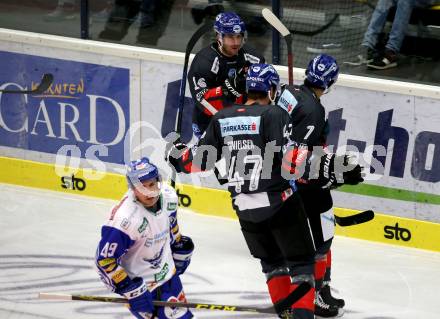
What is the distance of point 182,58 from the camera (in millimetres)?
7852

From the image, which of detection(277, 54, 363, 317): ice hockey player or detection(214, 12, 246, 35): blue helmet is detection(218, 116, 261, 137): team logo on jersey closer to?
detection(277, 54, 363, 317): ice hockey player

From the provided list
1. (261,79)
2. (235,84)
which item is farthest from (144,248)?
(235,84)

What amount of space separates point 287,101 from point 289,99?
0.05ft

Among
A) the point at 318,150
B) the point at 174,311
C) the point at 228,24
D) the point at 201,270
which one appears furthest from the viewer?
the point at 201,270

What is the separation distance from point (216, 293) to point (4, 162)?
9.10 ft

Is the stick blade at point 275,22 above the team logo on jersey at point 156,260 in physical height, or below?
above

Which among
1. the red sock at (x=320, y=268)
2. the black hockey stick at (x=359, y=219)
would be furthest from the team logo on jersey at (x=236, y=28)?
the red sock at (x=320, y=268)

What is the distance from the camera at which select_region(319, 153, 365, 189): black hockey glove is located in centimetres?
593

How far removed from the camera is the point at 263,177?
5562mm

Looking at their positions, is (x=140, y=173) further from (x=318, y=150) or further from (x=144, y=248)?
(x=318, y=150)

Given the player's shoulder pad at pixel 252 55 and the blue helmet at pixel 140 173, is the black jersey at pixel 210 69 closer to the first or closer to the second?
the player's shoulder pad at pixel 252 55

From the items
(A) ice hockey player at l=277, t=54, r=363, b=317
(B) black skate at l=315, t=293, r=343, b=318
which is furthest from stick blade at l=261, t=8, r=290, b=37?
(B) black skate at l=315, t=293, r=343, b=318

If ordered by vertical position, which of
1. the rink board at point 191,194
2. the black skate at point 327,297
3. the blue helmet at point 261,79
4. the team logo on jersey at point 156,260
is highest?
the blue helmet at point 261,79

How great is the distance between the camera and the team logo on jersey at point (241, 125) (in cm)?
547
